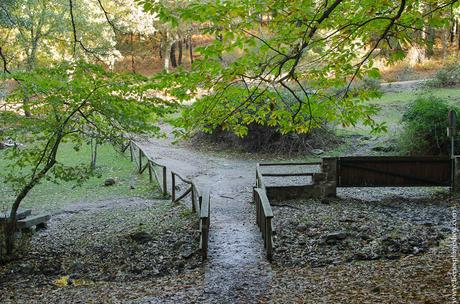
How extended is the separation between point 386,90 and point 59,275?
28.3m

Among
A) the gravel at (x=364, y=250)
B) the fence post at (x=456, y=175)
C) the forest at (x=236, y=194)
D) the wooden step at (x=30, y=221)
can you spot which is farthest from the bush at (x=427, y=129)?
the wooden step at (x=30, y=221)

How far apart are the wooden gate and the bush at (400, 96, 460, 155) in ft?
16.5

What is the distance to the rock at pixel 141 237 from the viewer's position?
1004 centimetres

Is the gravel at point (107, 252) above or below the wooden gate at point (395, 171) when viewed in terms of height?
below

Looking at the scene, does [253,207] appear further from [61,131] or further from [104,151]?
[104,151]

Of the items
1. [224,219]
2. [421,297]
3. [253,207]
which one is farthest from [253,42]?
[253,207]

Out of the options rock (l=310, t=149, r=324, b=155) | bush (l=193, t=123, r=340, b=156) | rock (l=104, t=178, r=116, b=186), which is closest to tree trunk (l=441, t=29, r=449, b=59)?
bush (l=193, t=123, r=340, b=156)

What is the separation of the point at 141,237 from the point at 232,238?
205 cm

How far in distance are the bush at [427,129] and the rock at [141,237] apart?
42.3ft

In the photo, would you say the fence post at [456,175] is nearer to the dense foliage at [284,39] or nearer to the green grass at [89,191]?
the dense foliage at [284,39]

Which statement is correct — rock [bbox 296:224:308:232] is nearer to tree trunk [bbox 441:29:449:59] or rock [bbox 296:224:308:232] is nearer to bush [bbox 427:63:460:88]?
bush [bbox 427:63:460:88]

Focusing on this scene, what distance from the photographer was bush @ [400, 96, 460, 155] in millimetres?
18516

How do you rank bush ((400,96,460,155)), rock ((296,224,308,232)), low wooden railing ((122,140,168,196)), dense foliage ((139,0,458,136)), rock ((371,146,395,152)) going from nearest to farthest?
1. dense foliage ((139,0,458,136))
2. rock ((296,224,308,232))
3. low wooden railing ((122,140,168,196))
4. bush ((400,96,460,155))
5. rock ((371,146,395,152))

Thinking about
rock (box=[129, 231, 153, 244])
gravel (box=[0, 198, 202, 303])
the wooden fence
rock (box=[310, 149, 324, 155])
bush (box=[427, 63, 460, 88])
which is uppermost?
bush (box=[427, 63, 460, 88])
